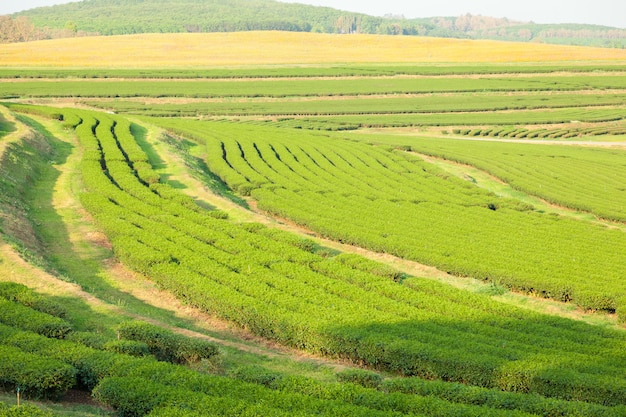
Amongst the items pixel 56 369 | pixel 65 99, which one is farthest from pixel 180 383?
pixel 65 99

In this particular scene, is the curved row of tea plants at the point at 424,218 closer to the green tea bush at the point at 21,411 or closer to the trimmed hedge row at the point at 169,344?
the trimmed hedge row at the point at 169,344

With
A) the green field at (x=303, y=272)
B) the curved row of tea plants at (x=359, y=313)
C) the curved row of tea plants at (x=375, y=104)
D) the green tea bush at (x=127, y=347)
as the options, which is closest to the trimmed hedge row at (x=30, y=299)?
the green field at (x=303, y=272)

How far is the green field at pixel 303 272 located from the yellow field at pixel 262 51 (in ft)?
224

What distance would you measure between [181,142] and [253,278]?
1432 inches

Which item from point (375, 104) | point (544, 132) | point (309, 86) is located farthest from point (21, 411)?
point (309, 86)

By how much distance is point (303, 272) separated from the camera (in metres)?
26.1

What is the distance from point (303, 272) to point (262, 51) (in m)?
126

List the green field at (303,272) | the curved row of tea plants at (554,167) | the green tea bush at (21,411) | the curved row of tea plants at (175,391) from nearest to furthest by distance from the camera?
the green tea bush at (21,411), the curved row of tea plants at (175,391), the green field at (303,272), the curved row of tea plants at (554,167)

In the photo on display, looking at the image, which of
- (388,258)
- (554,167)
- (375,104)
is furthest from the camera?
(375,104)

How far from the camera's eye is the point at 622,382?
55.8 ft

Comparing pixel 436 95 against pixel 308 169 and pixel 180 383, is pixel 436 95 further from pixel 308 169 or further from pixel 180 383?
pixel 180 383

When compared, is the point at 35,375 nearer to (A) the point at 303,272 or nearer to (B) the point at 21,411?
(B) the point at 21,411

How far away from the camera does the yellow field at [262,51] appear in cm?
12888

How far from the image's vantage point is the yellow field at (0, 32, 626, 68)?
5074 inches
